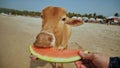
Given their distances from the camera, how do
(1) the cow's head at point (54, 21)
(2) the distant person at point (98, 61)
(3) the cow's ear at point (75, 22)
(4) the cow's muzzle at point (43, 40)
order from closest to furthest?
(2) the distant person at point (98, 61), (4) the cow's muzzle at point (43, 40), (1) the cow's head at point (54, 21), (3) the cow's ear at point (75, 22)

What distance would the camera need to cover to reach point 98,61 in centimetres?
164

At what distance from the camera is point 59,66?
4.87 metres

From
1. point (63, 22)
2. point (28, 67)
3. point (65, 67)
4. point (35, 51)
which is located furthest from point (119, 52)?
point (35, 51)

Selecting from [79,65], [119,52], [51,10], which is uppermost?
[51,10]

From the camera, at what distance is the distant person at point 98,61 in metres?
1.56

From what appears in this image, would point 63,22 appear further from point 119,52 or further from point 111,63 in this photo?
point 119,52

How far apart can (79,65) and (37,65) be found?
3454mm

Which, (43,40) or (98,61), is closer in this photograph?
(98,61)

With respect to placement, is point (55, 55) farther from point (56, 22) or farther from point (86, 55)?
point (56, 22)

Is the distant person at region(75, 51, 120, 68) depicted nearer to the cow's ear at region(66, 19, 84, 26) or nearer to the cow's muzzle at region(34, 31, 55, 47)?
the cow's muzzle at region(34, 31, 55, 47)

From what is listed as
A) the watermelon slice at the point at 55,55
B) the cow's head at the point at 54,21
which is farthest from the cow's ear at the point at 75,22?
the watermelon slice at the point at 55,55

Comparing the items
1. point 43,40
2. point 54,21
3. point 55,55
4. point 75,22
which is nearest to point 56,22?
point 54,21

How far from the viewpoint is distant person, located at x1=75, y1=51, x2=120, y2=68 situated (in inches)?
61.4

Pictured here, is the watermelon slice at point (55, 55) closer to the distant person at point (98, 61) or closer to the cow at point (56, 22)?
the distant person at point (98, 61)
